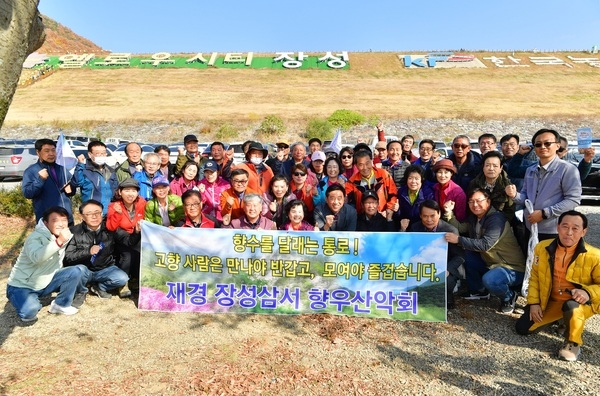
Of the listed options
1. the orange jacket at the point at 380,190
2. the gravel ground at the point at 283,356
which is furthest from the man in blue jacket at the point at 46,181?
the orange jacket at the point at 380,190

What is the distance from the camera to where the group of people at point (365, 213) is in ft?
14.0

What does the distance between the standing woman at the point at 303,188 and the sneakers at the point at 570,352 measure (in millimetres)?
3242

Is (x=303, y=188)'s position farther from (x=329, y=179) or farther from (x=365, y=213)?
(x=365, y=213)

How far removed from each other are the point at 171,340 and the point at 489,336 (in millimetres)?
3428

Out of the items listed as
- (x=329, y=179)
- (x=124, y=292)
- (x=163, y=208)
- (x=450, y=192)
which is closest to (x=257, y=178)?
(x=329, y=179)

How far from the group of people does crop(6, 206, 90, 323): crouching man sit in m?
0.01

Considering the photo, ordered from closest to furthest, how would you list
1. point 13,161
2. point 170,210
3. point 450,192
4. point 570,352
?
point 570,352 → point 450,192 → point 170,210 → point 13,161

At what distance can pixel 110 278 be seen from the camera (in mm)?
5211

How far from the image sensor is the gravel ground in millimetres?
3580

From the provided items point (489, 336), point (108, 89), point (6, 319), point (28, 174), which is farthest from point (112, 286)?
point (108, 89)

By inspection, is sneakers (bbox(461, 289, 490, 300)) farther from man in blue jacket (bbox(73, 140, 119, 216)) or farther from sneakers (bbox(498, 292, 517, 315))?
man in blue jacket (bbox(73, 140, 119, 216))

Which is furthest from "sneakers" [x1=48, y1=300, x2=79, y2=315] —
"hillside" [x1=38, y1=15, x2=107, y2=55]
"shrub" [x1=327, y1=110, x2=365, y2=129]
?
"hillside" [x1=38, y1=15, x2=107, y2=55]

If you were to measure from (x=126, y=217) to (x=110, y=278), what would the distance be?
80 centimetres

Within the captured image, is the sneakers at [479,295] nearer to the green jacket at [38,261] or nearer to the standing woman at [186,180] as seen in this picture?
the standing woman at [186,180]
